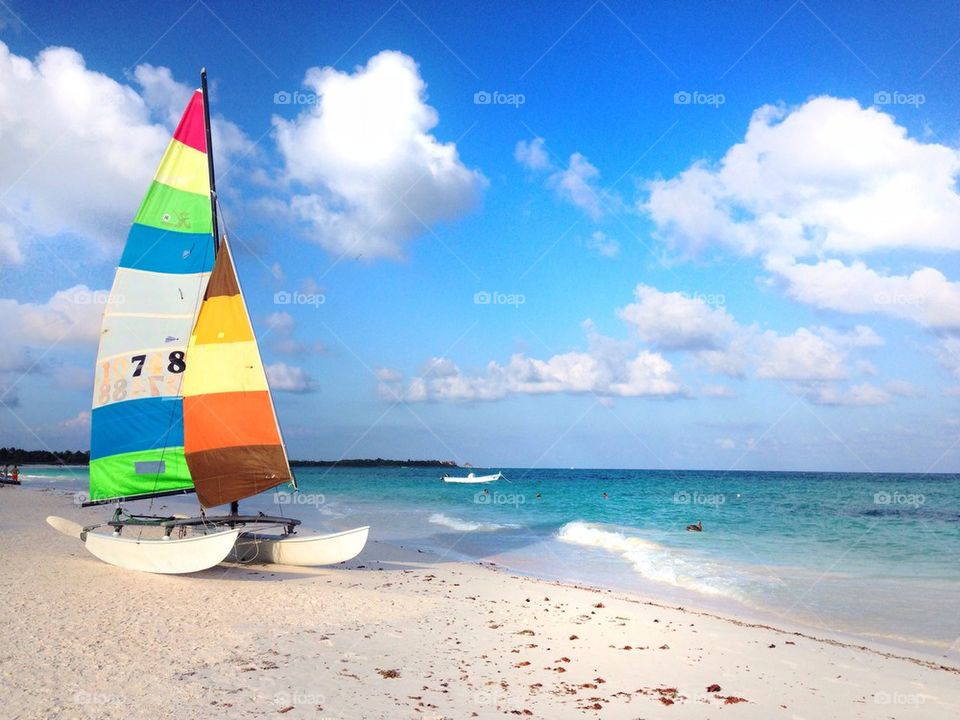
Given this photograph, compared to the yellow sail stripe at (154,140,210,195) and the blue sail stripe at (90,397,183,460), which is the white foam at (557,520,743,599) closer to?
the blue sail stripe at (90,397,183,460)

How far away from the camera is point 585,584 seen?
1451 cm

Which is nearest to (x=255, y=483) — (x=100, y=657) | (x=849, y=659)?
(x=100, y=657)

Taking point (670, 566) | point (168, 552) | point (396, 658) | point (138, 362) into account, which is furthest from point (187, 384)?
point (670, 566)

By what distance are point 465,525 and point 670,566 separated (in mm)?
11551

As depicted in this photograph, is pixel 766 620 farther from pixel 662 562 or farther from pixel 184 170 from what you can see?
pixel 184 170

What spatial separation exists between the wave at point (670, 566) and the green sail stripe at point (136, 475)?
10.9 m

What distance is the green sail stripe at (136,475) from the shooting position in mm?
13938

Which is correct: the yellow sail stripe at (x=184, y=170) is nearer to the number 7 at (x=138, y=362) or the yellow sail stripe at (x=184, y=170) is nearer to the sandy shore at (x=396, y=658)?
the number 7 at (x=138, y=362)

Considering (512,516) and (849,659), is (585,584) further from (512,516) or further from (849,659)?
(512,516)

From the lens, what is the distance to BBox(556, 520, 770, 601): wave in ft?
48.3

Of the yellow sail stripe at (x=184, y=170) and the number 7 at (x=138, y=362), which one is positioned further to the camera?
the yellow sail stripe at (x=184, y=170)

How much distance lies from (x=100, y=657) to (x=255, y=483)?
250 inches

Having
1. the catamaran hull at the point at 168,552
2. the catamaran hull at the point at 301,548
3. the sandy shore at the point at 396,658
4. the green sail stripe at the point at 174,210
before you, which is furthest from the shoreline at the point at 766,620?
the green sail stripe at the point at 174,210

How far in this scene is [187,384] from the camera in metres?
13.2
